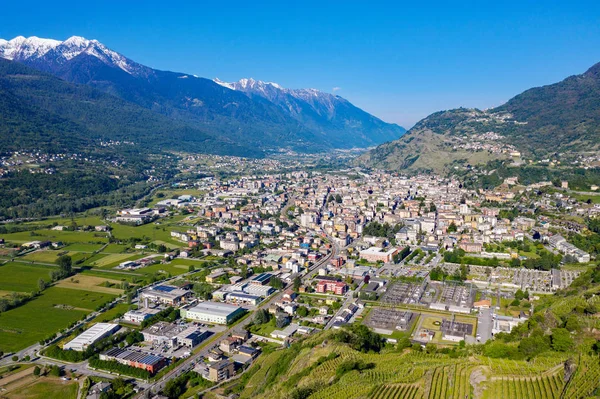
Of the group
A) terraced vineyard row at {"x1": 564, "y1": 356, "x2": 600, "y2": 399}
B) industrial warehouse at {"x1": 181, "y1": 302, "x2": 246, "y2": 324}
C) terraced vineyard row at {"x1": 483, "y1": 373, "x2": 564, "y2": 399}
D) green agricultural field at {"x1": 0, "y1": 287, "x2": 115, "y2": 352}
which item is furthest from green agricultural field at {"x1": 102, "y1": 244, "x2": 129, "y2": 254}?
terraced vineyard row at {"x1": 564, "y1": 356, "x2": 600, "y2": 399}

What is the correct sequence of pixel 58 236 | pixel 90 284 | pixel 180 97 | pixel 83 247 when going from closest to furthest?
1. pixel 90 284
2. pixel 83 247
3. pixel 58 236
4. pixel 180 97

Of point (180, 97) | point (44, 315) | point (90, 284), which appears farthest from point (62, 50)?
point (44, 315)

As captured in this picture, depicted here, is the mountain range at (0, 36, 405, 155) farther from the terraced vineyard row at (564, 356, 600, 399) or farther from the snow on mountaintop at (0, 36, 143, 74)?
the terraced vineyard row at (564, 356, 600, 399)

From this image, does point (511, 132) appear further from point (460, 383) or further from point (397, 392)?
point (397, 392)

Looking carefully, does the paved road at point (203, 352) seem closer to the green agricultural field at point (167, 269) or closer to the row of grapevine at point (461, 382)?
the green agricultural field at point (167, 269)

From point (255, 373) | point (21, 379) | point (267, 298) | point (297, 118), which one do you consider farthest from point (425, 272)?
point (297, 118)

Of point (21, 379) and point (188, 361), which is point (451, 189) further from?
point (21, 379)

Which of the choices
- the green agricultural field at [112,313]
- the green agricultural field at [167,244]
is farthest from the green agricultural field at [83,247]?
the green agricultural field at [112,313]
